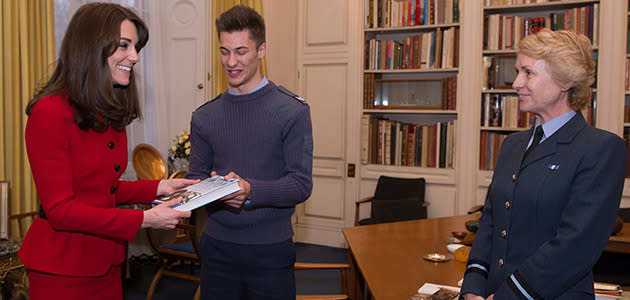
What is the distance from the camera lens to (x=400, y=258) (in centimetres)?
240

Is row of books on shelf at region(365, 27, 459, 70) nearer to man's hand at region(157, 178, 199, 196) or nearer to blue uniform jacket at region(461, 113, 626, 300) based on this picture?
blue uniform jacket at region(461, 113, 626, 300)

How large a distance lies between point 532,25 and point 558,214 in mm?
3654

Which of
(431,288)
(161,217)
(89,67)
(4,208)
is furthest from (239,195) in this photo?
(4,208)

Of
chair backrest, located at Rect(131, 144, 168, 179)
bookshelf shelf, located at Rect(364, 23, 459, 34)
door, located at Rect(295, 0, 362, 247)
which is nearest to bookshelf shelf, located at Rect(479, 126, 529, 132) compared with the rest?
bookshelf shelf, located at Rect(364, 23, 459, 34)

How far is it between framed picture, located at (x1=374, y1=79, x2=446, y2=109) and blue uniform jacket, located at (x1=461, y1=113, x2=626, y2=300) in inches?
Answer: 138

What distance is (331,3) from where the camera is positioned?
212 inches

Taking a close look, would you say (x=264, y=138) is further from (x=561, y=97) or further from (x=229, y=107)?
(x=561, y=97)

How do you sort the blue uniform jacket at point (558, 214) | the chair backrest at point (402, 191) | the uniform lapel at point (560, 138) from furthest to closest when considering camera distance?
1. the chair backrest at point (402, 191)
2. the uniform lapel at point (560, 138)
3. the blue uniform jacket at point (558, 214)

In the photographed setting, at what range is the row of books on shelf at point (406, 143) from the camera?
4.98 metres

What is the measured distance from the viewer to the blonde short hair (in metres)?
1.47

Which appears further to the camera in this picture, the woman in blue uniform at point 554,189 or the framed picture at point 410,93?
the framed picture at point 410,93

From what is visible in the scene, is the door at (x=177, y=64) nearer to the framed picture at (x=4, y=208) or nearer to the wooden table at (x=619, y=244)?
the framed picture at (x=4, y=208)

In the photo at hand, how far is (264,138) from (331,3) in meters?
3.83

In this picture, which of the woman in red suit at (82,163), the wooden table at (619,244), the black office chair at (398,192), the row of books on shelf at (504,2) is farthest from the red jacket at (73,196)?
the row of books on shelf at (504,2)
